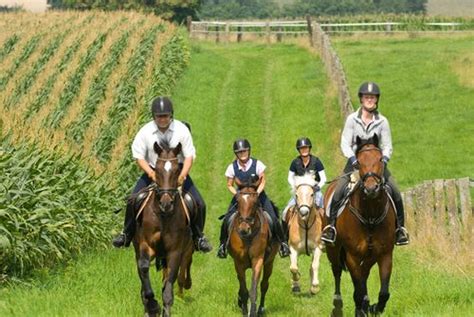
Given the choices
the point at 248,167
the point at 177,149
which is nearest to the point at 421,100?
the point at 248,167

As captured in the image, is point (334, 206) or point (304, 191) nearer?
point (334, 206)

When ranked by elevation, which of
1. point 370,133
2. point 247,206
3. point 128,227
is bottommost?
point 128,227

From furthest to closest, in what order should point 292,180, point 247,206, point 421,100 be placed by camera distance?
point 421,100 < point 292,180 < point 247,206

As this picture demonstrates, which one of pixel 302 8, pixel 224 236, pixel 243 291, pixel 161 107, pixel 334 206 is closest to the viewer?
pixel 161 107

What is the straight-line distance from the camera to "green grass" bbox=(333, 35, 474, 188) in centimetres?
2564

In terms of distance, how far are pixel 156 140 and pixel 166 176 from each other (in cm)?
99

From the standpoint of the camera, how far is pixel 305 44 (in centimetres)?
5266

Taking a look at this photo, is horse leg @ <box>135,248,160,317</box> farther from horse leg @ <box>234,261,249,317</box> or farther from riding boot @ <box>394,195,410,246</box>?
riding boot @ <box>394,195,410,246</box>

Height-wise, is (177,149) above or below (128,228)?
above

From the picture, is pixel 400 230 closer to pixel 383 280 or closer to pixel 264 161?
pixel 383 280

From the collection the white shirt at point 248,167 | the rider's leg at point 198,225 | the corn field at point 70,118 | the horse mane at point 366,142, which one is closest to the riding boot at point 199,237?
the rider's leg at point 198,225

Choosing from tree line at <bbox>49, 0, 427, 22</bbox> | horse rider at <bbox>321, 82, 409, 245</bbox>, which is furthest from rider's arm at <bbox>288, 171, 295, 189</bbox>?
tree line at <bbox>49, 0, 427, 22</bbox>

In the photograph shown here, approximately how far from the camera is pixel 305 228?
15.8 m

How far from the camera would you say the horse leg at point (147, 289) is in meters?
11.8
